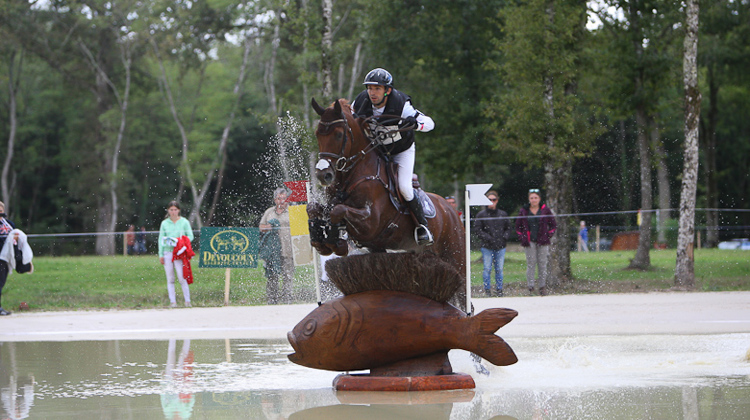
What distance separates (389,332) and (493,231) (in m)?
Result: 9.98

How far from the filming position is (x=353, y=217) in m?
6.55

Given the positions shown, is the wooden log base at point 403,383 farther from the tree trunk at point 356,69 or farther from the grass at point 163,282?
the tree trunk at point 356,69

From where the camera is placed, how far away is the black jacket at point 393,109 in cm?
723

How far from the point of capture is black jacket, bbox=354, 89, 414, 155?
7227mm

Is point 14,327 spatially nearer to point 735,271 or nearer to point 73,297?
point 73,297

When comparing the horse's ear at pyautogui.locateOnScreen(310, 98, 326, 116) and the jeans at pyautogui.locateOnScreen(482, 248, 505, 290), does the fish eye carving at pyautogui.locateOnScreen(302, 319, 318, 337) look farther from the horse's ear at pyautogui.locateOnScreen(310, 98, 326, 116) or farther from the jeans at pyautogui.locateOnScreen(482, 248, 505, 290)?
the jeans at pyautogui.locateOnScreen(482, 248, 505, 290)

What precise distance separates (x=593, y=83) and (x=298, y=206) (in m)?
26.6

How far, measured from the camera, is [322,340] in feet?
22.0

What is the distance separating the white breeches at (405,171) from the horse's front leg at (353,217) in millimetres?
479

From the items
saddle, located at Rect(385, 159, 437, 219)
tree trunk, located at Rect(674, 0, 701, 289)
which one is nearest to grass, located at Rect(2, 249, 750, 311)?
tree trunk, located at Rect(674, 0, 701, 289)

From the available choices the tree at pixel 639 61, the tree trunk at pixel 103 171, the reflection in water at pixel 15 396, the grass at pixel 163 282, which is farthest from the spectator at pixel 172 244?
the tree trunk at pixel 103 171

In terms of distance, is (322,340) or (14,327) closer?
(322,340)

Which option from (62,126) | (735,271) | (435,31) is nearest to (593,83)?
(435,31)

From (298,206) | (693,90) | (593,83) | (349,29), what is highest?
(349,29)
